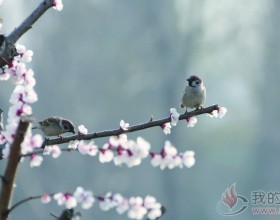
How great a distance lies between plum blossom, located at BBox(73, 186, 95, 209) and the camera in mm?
3609

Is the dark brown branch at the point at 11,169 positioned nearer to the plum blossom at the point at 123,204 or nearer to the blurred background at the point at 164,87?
the plum blossom at the point at 123,204

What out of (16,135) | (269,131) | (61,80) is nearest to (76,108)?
(61,80)

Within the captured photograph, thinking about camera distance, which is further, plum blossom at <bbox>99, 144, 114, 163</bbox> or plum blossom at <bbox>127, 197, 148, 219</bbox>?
plum blossom at <bbox>99, 144, 114, 163</bbox>

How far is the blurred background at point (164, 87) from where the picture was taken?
118ft

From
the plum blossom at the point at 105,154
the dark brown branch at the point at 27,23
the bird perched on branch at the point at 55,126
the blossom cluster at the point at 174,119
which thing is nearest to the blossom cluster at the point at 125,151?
the plum blossom at the point at 105,154

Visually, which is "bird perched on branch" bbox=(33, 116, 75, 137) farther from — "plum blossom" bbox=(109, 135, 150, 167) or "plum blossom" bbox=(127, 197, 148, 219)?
"plum blossom" bbox=(127, 197, 148, 219)

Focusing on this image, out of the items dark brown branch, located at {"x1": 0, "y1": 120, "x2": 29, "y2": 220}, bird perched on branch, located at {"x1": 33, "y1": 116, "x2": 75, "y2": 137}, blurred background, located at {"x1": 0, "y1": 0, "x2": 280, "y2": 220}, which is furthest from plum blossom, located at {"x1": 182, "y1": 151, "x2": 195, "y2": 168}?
blurred background, located at {"x1": 0, "y1": 0, "x2": 280, "y2": 220}

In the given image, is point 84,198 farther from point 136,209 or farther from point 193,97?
point 193,97

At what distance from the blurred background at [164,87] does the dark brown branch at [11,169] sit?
2960 cm

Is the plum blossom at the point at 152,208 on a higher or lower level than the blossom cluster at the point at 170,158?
lower

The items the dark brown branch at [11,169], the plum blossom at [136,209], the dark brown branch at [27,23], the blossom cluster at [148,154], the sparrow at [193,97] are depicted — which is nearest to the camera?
the dark brown branch at [11,169]

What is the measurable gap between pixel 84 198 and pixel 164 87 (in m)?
38.0

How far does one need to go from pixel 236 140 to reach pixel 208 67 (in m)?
4.35

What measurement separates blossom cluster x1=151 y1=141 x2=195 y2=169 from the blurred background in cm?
2944
